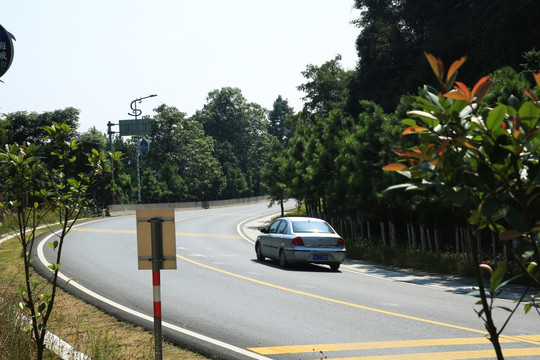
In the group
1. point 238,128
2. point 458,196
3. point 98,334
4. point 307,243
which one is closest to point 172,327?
point 98,334

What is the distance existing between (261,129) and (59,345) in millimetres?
122505

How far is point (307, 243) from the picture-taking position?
18.6 meters

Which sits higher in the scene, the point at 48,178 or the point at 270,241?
the point at 48,178

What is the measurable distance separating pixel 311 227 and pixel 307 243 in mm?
813

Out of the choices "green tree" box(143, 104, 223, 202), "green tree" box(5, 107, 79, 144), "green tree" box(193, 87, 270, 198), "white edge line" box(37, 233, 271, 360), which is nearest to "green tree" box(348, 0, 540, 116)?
"white edge line" box(37, 233, 271, 360)

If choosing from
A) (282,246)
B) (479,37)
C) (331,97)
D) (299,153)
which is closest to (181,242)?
(282,246)

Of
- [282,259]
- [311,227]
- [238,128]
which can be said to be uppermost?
[238,128]

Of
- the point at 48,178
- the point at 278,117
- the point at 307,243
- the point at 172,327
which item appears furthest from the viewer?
the point at 278,117

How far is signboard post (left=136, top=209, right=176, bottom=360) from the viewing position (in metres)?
7.19

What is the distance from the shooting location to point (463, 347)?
862 centimetres

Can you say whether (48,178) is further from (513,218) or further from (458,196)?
(513,218)

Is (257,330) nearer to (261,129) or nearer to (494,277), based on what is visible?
(494,277)

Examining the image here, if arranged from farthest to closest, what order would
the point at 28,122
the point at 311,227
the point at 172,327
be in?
the point at 28,122, the point at 311,227, the point at 172,327

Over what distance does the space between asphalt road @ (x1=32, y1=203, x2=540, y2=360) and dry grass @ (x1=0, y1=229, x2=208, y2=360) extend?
298mm
